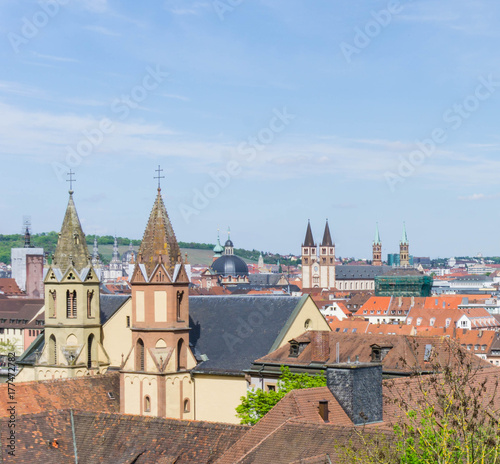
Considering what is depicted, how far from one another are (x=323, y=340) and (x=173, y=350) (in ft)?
25.1

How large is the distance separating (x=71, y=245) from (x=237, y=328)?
35.1 feet

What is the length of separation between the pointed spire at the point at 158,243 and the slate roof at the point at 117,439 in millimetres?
14233

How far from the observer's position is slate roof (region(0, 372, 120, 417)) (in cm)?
4519

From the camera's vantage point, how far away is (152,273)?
49688 mm

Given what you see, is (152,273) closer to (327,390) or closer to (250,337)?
(250,337)

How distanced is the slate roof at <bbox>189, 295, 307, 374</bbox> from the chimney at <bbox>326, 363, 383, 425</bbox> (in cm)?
1705

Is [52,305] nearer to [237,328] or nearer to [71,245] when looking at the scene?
[71,245]

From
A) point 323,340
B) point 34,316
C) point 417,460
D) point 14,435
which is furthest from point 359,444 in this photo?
point 34,316

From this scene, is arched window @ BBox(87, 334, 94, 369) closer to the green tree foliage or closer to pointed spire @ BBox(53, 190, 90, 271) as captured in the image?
pointed spire @ BBox(53, 190, 90, 271)

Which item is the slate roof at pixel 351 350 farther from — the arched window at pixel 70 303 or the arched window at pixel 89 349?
the arched window at pixel 70 303

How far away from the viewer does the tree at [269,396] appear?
1736 inches

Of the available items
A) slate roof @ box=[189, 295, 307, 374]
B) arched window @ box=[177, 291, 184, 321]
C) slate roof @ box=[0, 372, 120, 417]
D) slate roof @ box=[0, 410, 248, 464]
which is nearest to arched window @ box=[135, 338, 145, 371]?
slate roof @ box=[0, 372, 120, 417]

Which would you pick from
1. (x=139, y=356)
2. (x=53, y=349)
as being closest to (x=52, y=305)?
(x=53, y=349)

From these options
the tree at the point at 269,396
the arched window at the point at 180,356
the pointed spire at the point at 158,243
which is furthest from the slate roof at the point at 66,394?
the tree at the point at 269,396
